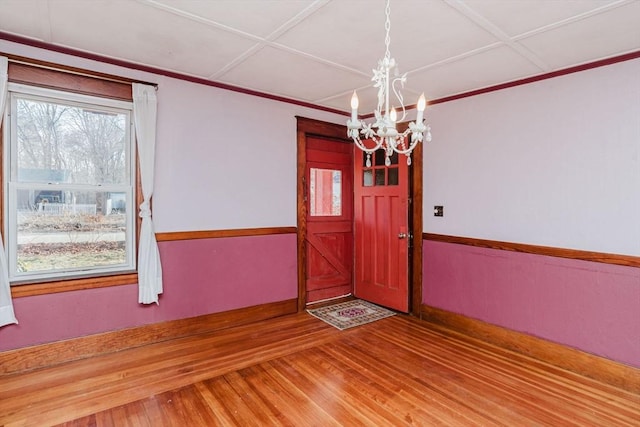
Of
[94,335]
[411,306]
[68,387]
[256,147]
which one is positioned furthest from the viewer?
[411,306]

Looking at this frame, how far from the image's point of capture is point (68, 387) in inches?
98.3

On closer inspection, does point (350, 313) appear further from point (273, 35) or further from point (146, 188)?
point (273, 35)

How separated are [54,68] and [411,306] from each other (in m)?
4.14

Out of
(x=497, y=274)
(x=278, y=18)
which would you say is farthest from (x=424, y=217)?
(x=278, y=18)

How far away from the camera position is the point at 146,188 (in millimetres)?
3146

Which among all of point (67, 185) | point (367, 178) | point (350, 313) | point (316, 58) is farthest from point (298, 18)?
point (350, 313)

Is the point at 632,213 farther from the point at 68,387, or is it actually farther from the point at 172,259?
the point at 68,387

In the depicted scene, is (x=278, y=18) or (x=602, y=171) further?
(x=602, y=171)

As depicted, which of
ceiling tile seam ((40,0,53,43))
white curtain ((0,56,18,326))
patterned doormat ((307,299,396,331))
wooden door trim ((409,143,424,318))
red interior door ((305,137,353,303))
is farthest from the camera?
red interior door ((305,137,353,303))

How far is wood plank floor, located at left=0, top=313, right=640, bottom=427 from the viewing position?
2.19 metres

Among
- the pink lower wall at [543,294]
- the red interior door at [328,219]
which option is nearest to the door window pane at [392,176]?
the red interior door at [328,219]

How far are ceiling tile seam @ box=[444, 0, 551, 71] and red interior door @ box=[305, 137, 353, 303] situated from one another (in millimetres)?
2401

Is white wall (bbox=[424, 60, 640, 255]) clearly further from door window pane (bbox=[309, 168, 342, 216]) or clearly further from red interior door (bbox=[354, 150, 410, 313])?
door window pane (bbox=[309, 168, 342, 216])

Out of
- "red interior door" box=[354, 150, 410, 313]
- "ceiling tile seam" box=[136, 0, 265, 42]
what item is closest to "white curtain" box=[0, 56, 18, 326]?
"ceiling tile seam" box=[136, 0, 265, 42]
